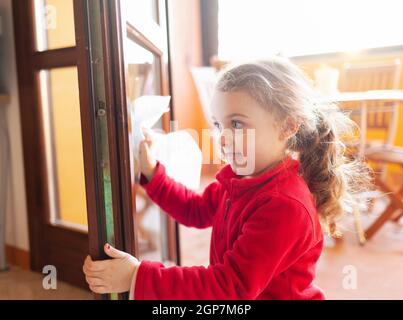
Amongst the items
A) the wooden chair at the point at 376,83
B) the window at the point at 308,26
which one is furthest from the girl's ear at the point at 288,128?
the window at the point at 308,26

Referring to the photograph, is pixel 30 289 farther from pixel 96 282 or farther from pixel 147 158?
pixel 96 282

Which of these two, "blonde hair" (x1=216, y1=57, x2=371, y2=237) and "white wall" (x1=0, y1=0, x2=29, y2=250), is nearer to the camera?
"blonde hair" (x1=216, y1=57, x2=371, y2=237)

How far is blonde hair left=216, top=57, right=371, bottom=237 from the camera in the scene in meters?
0.81

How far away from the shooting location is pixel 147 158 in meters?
0.96

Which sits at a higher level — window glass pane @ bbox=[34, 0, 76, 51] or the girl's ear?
window glass pane @ bbox=[34, 0, 76, 51]

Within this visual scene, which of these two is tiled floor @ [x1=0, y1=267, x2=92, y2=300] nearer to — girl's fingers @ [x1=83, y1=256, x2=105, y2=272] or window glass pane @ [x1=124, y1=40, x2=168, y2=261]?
window glass pane @ [x1=124, y1=40, x2=168, y2=261]

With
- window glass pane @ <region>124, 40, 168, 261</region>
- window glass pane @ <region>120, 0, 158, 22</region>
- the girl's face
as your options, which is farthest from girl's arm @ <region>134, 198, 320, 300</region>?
window glass pane @ <region>120, 0, 158, 22</region>

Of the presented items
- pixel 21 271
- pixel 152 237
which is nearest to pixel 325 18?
pixel 152 237

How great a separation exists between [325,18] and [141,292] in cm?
310

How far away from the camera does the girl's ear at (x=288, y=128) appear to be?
2.73ft

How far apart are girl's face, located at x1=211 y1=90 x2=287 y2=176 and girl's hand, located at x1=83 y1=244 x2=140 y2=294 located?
29cm

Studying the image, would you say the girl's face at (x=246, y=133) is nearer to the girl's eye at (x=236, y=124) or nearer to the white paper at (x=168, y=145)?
the girl's eye at (x=236, y=124)
